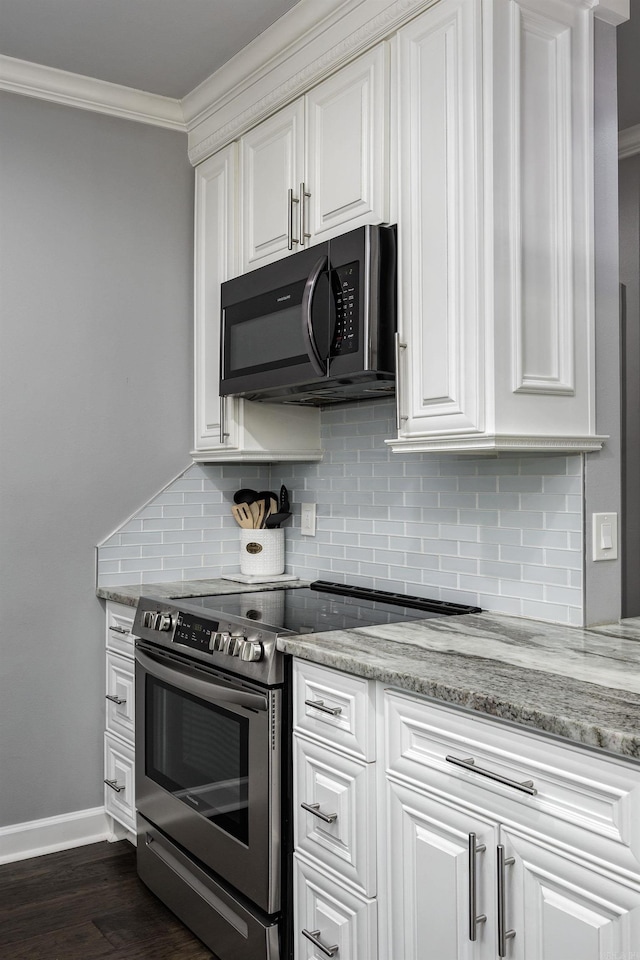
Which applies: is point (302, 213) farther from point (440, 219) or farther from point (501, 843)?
point (501, 843)

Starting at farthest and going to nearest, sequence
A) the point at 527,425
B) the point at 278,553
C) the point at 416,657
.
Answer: the point at 278,553, the point at 527,425, the point at 416,657

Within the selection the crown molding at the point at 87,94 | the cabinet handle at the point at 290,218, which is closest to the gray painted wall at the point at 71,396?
the crown molding at the point at 87,94

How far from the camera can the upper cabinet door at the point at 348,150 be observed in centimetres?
214

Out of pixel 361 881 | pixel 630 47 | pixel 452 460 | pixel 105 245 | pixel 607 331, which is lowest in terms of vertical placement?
pixel 361 881

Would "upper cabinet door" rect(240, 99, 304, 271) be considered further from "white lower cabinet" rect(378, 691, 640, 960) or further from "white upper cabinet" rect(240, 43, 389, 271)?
"white lower cabinet" rect(378, 691, 640, 960)

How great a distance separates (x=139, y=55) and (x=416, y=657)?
7.29ft

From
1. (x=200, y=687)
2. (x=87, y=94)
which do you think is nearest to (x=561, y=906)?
(x=200, y=687)

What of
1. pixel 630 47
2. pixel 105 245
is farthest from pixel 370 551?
pixel 630 47

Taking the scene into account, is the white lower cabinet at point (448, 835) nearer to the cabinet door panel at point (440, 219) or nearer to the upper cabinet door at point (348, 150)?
the cabinet door panel at point (440, 219)

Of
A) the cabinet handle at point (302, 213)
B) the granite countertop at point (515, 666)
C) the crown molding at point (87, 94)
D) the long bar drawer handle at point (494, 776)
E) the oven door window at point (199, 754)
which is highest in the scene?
the crown molding at point (87, 94)

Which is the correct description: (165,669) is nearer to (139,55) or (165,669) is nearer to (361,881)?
(361,881)

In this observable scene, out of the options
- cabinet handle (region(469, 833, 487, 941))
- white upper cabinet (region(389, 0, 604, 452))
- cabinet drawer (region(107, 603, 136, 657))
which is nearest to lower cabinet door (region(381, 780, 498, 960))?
cabinet handle (region(469, 833, 487, 941))

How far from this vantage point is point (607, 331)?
2.05 metres

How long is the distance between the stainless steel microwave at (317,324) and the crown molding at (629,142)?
1392 millimetres
